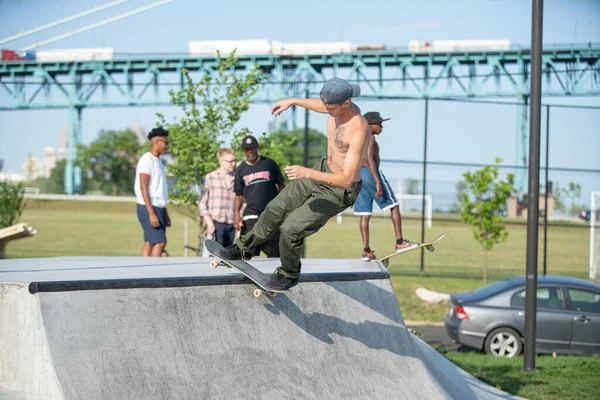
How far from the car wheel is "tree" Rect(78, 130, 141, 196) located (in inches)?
3630

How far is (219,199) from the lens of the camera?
9.43m

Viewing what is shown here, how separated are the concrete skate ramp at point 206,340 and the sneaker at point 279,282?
1.04 ft

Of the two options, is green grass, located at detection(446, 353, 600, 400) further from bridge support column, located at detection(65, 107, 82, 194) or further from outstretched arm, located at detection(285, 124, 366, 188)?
bridge support column, located at detection(65, 107, 82, 194)

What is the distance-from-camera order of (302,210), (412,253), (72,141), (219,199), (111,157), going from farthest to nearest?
(111,157) → (72,141) → (412,253) → (219,199) → (302,210)

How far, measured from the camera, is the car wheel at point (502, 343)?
11445 mm

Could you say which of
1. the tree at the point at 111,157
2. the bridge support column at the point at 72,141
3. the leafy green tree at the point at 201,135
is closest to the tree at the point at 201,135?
the leafy green tree at the point at 201,135

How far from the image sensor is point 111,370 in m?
4.60

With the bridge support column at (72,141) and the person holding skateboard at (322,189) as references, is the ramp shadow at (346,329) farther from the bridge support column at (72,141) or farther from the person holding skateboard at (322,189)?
the bridge support column at (72,141)

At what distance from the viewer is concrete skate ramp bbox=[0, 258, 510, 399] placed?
15.0 feet

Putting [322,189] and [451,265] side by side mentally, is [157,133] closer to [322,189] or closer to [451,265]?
[322,189]

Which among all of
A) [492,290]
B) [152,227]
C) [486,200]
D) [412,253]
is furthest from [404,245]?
[412,253]

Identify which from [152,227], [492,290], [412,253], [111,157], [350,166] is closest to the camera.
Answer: [350,166]

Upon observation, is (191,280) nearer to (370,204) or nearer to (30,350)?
(30,350)

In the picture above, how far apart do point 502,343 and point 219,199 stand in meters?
5.37
